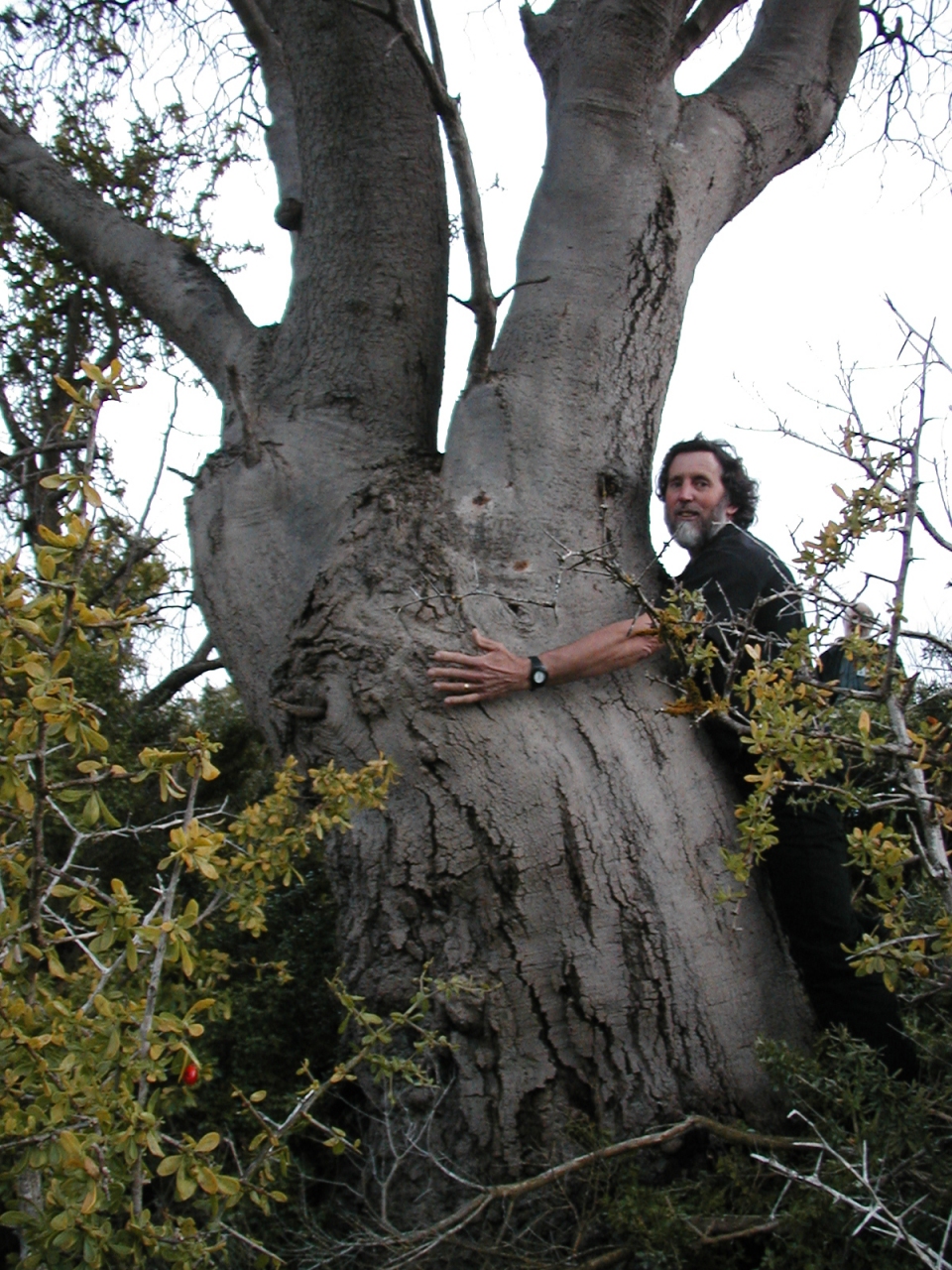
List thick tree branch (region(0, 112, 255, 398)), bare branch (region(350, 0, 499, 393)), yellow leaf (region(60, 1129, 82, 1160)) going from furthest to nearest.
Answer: thick tree branch (region(0, 112, 255, 398))
bare branch (region(350, 0, 499, 393))
yellow leaf (region(60, 1129, 82, 1160))

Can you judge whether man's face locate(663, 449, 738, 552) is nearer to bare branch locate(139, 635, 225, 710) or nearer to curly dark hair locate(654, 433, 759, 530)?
curly dark hair locate(654, 433, 759, 530)

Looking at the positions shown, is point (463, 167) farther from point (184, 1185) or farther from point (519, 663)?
point (184, 1185)

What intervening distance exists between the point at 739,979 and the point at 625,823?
51 centimetres

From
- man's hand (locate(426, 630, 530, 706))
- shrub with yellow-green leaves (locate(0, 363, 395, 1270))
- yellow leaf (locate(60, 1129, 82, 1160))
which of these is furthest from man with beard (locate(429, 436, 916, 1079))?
yellow leaf (locate(60, 1129, 82, 1160))

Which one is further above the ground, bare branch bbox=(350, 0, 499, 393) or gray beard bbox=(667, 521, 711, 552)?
bare branch bbox=(350, 0, 499, 393)

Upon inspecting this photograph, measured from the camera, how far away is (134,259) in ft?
13.6

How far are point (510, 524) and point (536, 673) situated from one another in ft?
1.62

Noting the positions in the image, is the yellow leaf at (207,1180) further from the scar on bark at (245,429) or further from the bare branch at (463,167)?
the bare branch at (463,167)

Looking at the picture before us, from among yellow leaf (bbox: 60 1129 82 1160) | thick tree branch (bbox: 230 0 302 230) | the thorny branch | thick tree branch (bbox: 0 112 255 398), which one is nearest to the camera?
yellow leaf (bbox: 60 1129 82 1160)

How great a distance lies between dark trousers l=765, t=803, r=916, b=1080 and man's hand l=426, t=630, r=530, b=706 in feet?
2.79

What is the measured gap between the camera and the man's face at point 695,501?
3.46 metres

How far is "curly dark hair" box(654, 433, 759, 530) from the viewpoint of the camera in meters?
3.56

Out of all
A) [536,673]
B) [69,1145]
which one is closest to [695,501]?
[536,673]

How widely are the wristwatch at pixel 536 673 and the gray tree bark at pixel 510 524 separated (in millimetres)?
62
